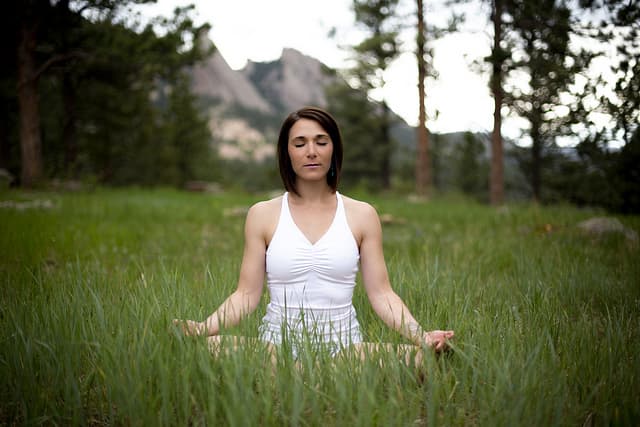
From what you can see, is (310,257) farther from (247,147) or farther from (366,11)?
(247,147)

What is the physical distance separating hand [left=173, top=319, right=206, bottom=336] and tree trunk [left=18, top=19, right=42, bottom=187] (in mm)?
13467

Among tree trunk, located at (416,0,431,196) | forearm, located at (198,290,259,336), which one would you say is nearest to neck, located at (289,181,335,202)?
forearm, located at (198,290,259,336)

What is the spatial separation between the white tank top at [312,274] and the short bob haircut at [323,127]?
0.21m

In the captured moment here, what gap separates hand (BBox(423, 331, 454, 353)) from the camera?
2181 millimetres

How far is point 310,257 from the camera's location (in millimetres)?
2459

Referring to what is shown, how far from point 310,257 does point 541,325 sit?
1.44 m

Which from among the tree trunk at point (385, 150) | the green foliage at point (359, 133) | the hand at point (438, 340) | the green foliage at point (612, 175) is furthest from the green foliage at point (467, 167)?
the hand at point (438, 340)

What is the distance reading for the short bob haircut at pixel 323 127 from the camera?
8.13 feet

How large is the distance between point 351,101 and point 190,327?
1325 inches

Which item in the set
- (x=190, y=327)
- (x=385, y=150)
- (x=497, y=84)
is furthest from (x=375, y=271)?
(x=385, y=150)

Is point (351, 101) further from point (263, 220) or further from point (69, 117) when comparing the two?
point (263, 220)

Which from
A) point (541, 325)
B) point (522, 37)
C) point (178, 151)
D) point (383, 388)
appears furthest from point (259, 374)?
point (178, 151)

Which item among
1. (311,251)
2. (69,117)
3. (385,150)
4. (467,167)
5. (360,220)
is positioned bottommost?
(311,251)

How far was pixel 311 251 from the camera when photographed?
8.09ft
